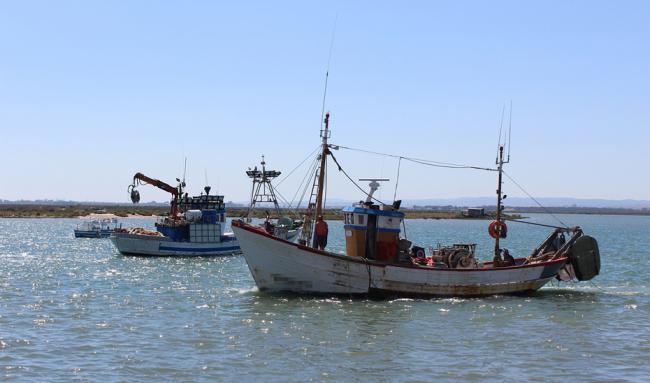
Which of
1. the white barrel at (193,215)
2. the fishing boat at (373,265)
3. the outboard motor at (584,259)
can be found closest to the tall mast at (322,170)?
the fishing boat at (373,265)

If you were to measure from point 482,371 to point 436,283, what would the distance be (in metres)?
11.6

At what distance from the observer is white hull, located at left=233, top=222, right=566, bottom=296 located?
28.6 meters

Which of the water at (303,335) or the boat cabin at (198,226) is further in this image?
the boat cabin at (198,226)

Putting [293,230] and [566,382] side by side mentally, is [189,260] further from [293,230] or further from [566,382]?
[566,382]

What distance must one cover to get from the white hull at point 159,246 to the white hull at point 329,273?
2328 cm

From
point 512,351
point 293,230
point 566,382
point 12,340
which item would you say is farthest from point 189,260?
point 566,382

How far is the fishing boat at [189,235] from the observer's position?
2048 inches

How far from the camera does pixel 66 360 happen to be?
18609 mm

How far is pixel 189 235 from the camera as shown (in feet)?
173

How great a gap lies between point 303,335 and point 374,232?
8542 millimetres

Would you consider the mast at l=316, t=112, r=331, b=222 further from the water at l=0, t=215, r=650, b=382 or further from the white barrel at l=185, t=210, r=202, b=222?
the white barrel at l=185, t=210, r=202, b=222

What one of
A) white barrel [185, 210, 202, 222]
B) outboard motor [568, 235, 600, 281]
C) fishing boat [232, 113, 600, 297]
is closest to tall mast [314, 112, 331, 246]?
fishing boat [232, 113, 600, 297]

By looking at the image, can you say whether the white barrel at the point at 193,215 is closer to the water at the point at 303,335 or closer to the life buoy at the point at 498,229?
the water at the point at 303,335

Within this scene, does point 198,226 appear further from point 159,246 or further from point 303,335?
point 303,335
